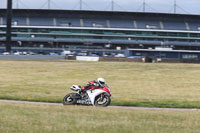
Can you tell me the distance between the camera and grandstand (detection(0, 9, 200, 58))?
116m

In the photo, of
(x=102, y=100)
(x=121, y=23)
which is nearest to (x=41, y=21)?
(x=121, y=23)

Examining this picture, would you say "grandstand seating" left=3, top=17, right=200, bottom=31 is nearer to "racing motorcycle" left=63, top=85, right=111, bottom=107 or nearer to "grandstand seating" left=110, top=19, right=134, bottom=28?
"grandstand seating" left=110, top=19, right=134, bottom=28

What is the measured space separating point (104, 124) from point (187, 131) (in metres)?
2.44

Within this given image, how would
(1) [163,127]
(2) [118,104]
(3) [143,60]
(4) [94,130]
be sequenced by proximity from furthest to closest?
(3) [143,60] < (2) [118,104] < (1) [163,127] < (4) [94,130]

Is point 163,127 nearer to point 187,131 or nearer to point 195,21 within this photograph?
point 187,131

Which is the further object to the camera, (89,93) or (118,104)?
(118,104)

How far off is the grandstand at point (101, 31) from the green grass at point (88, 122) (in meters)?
101

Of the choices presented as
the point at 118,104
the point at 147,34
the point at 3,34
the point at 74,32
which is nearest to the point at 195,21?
the point at 147,34

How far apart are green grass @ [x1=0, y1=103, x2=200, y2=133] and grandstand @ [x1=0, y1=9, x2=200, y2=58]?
331 ft

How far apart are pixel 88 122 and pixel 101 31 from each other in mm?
106498

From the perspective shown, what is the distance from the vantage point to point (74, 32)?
117m

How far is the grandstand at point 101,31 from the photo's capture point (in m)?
116

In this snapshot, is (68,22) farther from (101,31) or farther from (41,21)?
(101,31)

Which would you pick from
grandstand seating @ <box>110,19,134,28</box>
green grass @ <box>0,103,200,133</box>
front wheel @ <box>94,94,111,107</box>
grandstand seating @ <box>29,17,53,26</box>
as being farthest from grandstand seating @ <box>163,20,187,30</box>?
green grass @ <box>0,103,200,133</box>
